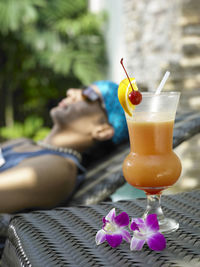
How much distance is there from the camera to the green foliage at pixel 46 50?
7.19 metres

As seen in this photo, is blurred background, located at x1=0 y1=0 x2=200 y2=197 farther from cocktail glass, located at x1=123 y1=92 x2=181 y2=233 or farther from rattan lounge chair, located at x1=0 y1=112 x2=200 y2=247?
cocktail glass, located at x1=123 y1=92 x2=181 y2=233

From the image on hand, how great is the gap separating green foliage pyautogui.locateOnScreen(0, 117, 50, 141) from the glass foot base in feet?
20.4

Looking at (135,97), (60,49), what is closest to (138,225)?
(135,97)

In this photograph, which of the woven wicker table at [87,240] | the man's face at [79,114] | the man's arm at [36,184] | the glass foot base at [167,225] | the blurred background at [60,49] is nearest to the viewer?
the woven wicker table at [87,240]

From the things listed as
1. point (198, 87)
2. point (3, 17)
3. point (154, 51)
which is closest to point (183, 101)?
point (198, 87)

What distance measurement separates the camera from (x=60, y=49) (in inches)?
295

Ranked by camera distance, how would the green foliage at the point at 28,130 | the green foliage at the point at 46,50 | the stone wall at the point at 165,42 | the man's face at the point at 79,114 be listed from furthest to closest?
the green foliage at the point at 28,130 < the green foliage at the point at 46,50 < the stone wall at the point at 165,42 < the man's face at the point at 79,114

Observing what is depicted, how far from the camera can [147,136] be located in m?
1.33

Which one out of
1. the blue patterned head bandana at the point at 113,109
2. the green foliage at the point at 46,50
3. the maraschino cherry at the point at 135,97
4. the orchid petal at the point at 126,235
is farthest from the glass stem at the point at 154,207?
the green foliage at the point at 46,50

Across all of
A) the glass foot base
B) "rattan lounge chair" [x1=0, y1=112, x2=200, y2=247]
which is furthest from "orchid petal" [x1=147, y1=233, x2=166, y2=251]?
"rattan lounge chair" [x1=0, y1=112, x2=200, y2=247]

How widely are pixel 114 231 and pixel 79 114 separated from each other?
1549 mm

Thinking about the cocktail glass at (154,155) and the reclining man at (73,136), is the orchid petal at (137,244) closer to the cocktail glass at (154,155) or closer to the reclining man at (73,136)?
the cocktail glass at (154,155)

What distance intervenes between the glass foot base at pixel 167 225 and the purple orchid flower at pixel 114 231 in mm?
137

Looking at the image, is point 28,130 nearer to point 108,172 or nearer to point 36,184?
point 108,172
